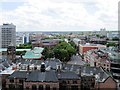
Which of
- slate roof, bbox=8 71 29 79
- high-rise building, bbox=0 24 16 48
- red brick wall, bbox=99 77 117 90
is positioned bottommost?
red brick wall, bbox=99 77 117 90

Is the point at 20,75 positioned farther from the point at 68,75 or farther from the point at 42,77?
the point at 68,75

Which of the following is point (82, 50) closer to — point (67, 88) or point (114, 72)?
point (114, 72)

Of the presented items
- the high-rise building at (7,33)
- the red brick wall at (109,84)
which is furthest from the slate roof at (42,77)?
the high-rise building at (7,33)

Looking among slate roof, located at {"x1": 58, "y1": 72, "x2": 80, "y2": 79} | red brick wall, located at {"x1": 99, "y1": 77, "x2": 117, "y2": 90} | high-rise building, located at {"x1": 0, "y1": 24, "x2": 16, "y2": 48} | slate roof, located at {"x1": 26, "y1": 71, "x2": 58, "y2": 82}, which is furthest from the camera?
high-rise building, located at {"x1": 0, "y1": 24, "x2": 16, "y2": 48}

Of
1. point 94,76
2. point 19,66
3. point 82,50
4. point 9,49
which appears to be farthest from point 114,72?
point 82,50

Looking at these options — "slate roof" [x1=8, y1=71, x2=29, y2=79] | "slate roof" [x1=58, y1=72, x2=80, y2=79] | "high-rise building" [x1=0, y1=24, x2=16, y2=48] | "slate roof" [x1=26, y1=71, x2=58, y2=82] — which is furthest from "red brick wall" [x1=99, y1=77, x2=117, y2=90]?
"high-rise building" [x1=0, y1=24, x2=16, y2=48]

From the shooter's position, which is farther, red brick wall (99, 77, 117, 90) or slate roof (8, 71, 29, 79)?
slate roof (8, 71, 29, 79)

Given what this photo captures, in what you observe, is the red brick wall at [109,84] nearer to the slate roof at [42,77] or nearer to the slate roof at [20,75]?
the slate roof at [42,77]

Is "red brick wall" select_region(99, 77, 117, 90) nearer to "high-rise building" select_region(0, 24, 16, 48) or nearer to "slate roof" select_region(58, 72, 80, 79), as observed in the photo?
"slate roof" select_region(58, 72, 80, 79)
